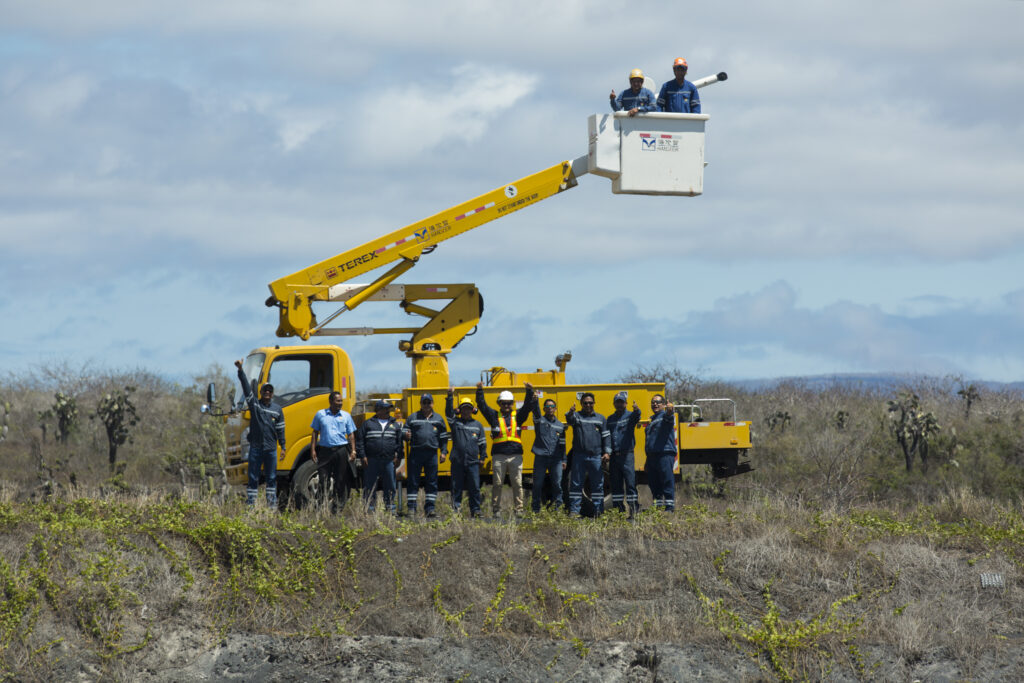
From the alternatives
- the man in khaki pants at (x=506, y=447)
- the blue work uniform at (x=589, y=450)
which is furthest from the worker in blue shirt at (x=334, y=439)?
the blue work uniform at (x=589, y=450)

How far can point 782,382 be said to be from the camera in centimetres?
4188

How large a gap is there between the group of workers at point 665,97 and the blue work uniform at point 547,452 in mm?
4602

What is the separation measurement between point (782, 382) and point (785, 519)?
2767cm

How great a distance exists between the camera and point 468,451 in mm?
15406

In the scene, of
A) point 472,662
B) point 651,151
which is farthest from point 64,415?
point 472,662

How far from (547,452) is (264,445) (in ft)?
12.6

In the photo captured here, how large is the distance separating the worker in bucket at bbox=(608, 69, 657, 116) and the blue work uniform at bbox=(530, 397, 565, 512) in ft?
14.8

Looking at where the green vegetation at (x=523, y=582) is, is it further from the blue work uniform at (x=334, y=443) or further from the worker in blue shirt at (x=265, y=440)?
the blue work uniform at (x=334, y=443)

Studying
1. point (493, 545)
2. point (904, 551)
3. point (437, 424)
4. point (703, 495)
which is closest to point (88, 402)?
point (703, 495)

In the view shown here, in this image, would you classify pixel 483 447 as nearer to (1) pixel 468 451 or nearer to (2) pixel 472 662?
(1) pixel 468 451

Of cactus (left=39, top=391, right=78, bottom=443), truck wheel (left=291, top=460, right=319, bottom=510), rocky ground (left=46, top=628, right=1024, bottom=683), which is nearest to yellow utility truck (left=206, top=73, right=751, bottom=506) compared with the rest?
truck wheel (left=291, top=460, right=319, bottom=510)

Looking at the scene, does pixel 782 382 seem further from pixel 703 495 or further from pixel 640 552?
pixel 640 552

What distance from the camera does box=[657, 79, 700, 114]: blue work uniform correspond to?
16734 millimetres

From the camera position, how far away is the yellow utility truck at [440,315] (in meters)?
16.4
